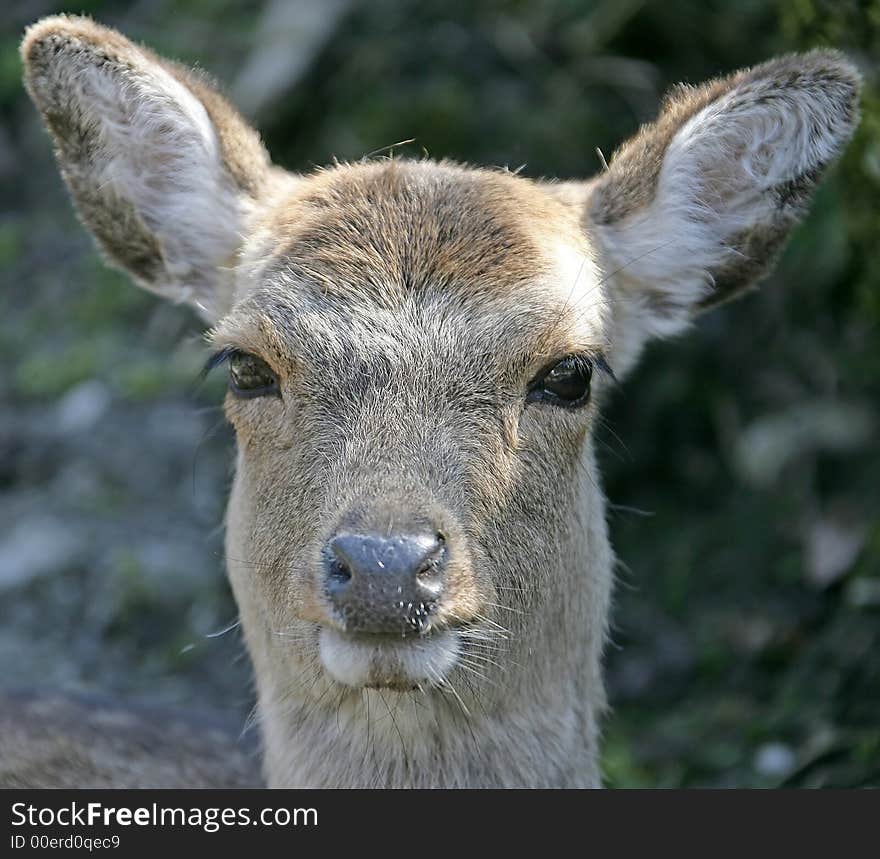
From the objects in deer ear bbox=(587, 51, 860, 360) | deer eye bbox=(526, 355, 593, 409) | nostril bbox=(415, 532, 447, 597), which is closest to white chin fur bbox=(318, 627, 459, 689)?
nostril bbox=(415, 532, 447, 597)

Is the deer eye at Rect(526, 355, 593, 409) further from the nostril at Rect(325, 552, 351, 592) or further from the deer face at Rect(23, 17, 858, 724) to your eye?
the nostril at Rect(325, 552, 351, 592)

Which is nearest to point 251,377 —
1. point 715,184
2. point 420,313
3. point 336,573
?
point 420,313

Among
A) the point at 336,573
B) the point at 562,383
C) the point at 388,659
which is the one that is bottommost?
the point at 388,659

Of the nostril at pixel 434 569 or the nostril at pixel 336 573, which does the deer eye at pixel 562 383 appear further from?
the nostril at pixel 336 573

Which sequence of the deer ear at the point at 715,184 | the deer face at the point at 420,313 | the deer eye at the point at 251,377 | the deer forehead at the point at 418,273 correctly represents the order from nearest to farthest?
the deer face at the point at 420,313 < the deer forehead at the point at 418,273 < the deer eye at the point at 251,377 < the deer ear at the point at 715,184

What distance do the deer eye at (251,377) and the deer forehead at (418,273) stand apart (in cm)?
8

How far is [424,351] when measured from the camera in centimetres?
492

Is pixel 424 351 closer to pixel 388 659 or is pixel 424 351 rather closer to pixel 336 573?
pixel 336 573

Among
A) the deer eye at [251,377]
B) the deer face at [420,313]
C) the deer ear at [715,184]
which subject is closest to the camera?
the deer face at [420,313]

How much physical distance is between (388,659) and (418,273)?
1.41 m

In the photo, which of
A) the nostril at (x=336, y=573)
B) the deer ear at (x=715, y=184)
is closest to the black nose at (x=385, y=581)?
the nostril at (x=336, y=573)

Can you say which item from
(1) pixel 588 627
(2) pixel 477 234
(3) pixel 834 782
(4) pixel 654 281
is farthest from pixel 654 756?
(2) pixel 477 234

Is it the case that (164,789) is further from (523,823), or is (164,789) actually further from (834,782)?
(834,782)

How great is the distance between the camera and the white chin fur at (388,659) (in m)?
4.39
